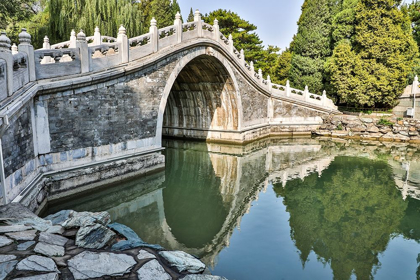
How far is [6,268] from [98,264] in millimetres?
882

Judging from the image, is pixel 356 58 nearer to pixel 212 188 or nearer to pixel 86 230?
pixel 212 188

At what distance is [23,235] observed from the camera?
4.06 meters

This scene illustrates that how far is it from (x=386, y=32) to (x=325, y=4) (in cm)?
521

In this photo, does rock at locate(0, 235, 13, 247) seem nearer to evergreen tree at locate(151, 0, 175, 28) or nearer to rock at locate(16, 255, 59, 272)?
rock at locate(16, 255, 59, 272)

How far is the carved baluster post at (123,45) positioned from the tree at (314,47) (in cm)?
1546

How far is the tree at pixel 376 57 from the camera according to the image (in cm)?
1880

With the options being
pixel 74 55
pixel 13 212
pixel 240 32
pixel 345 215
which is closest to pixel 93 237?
pixel 13 212

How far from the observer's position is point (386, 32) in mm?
18797

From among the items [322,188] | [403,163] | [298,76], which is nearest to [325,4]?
[298,76]

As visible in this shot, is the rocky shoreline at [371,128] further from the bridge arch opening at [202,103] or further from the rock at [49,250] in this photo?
the rock at [49,250]

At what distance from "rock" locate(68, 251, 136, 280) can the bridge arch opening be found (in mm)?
12101

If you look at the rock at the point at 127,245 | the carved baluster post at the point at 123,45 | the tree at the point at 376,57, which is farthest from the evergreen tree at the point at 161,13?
the rock at the point at 127,245

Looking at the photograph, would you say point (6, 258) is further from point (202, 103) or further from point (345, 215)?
point (202, 103)

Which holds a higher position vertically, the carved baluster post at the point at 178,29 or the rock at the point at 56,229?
the carved baluster post at the point at 178,29
